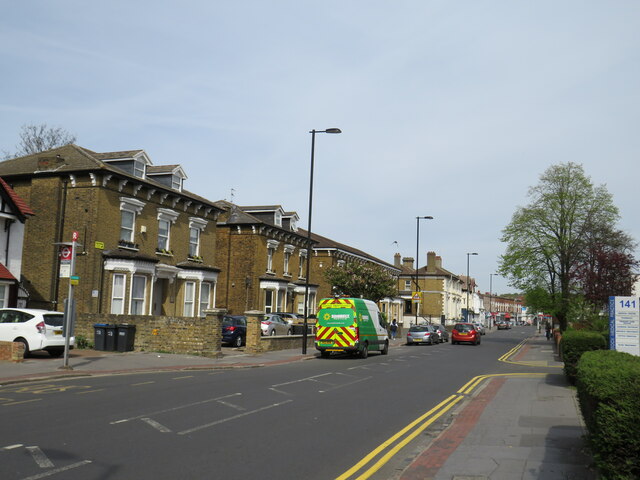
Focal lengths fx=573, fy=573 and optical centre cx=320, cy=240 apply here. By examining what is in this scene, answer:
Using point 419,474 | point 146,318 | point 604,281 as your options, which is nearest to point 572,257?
point 604,281

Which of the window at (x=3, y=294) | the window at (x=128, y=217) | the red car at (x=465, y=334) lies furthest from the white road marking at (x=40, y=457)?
the red car at (x=465, y=334)

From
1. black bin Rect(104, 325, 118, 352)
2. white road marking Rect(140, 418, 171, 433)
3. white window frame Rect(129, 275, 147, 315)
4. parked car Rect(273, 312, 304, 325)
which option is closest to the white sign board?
white road marking Rect(140, 418, 171, 433)

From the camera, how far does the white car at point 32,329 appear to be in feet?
62.4

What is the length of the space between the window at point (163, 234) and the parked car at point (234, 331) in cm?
595

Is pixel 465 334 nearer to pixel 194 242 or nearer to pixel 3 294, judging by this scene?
pixel 194 242

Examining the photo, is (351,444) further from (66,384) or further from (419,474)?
(66,384)

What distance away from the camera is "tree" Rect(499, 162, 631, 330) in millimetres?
44969

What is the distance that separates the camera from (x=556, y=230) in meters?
46.4

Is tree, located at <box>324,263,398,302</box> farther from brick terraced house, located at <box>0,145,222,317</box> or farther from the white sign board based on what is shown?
the white sign board

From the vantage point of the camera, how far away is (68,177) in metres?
27.6

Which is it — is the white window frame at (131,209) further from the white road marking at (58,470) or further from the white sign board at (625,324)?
the white road marking at (58,470)

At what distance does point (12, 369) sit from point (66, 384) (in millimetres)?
3074

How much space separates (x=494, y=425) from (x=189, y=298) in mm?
25750

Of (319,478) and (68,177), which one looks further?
(68,177)
